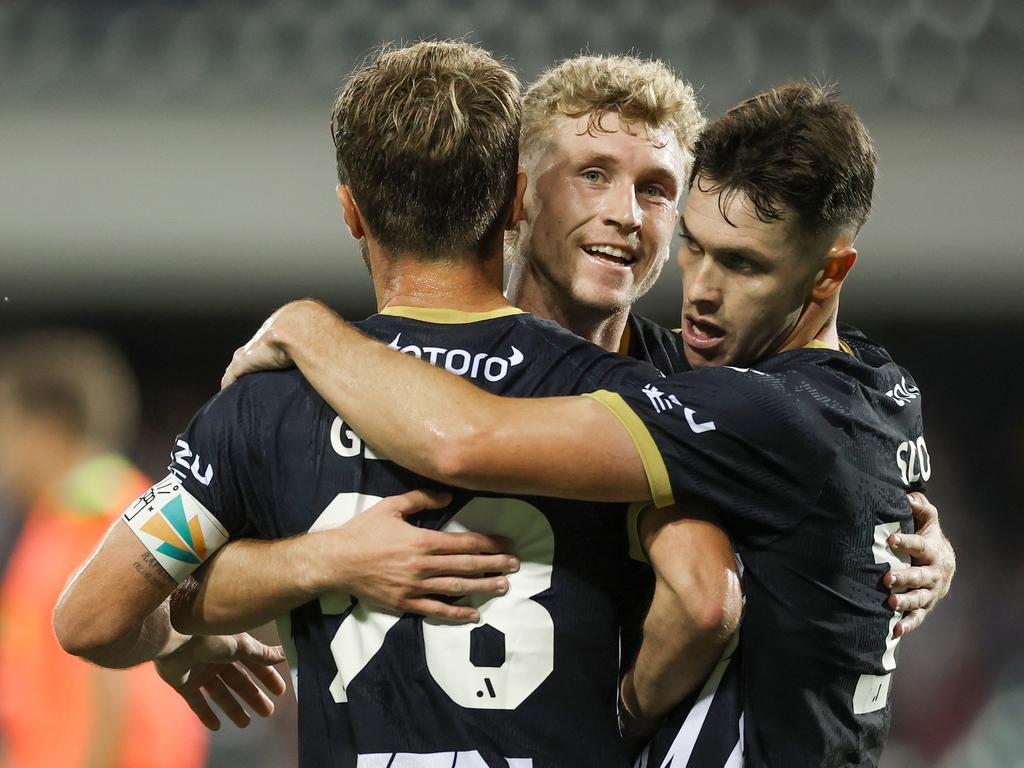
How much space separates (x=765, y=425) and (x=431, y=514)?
21.1 inches

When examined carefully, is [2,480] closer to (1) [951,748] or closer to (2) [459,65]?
(2) [459,65]

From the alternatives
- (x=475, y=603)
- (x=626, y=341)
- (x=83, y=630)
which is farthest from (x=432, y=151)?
(x=626, y=341)

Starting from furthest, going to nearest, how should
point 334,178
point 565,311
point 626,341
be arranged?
1. point 334,178
2. point 626,341
3. point 565,311

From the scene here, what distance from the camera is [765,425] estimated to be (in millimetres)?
1800

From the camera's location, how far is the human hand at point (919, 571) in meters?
2.07

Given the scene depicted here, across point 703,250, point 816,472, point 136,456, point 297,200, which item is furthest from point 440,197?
point 136,456

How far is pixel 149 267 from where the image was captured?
6.65m

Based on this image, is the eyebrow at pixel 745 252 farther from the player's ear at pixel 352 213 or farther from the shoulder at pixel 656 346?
the shoulder at pixel 656 346

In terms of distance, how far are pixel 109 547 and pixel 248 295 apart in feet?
15.8

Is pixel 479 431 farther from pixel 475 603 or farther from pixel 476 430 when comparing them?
pixel 475 603

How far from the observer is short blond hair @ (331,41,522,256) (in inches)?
73.5

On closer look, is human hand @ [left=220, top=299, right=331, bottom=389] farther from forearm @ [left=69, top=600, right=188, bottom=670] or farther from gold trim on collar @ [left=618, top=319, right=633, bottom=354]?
gold trim on collar @ [left=618, top=319, right=633, bottom=354]

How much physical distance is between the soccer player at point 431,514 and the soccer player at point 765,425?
88 mm

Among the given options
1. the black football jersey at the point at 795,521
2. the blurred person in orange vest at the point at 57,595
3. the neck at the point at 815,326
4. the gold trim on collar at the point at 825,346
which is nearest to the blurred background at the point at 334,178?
the blurred person in orange vest at the point at 57,595
